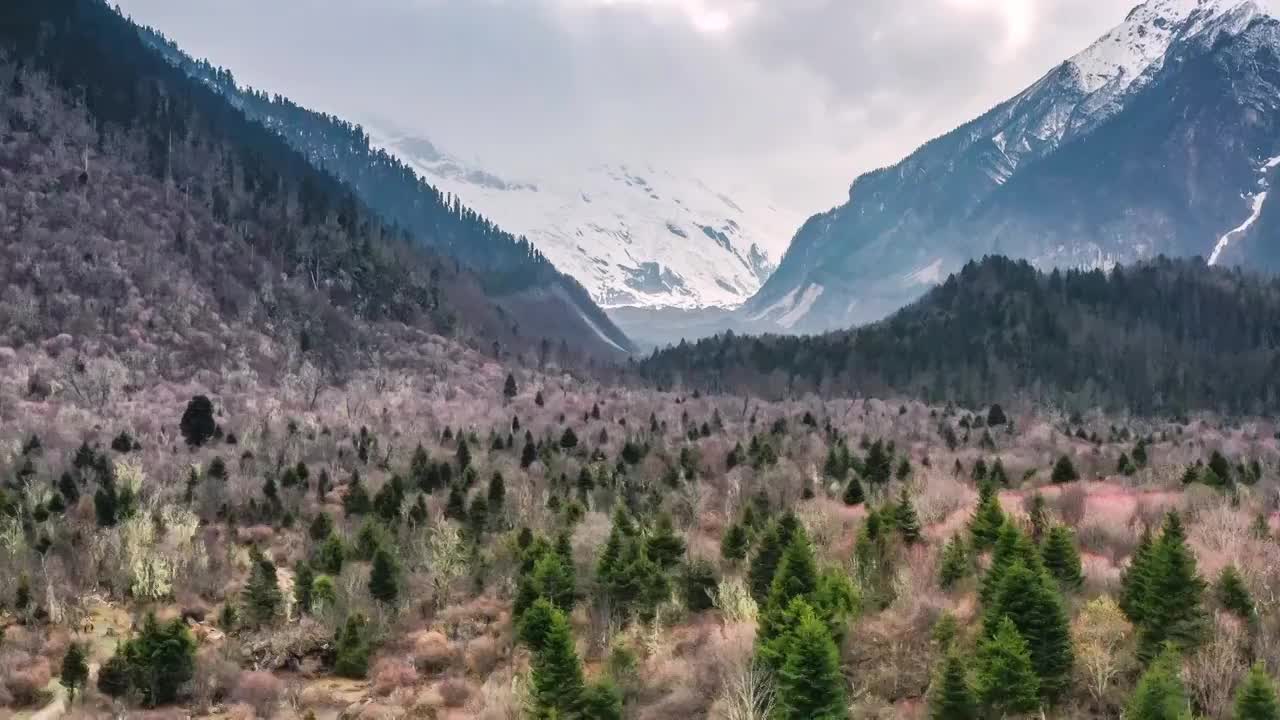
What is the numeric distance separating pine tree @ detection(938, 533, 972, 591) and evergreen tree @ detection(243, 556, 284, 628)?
26084 millimetres

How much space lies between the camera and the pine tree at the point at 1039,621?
981 inches

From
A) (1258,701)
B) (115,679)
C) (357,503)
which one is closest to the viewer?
(1258,701)

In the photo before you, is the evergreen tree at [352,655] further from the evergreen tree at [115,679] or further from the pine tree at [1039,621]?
the pine tree at [1039,621]

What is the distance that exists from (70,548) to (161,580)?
5544 mm

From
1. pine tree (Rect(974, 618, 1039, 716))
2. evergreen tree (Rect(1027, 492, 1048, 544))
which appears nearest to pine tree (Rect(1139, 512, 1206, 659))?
pine tree (Rect(974, 618, 1039, 716))

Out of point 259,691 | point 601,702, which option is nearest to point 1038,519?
point 601,702

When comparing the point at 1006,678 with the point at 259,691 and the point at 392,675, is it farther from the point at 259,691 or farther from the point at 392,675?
the point at 259,691

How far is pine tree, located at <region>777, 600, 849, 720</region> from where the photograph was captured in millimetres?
23594

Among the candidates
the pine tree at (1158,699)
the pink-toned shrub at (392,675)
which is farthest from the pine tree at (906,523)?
the pink-toned shrub at (392,675)

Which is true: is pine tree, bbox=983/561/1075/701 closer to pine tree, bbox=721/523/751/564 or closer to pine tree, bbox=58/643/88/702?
pine tree, bbox=721/523/751/564

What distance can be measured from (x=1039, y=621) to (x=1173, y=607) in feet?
11.3

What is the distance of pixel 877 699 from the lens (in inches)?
1056

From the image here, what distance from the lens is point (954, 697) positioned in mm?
23484

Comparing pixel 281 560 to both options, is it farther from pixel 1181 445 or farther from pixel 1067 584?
pixel 1181 445
